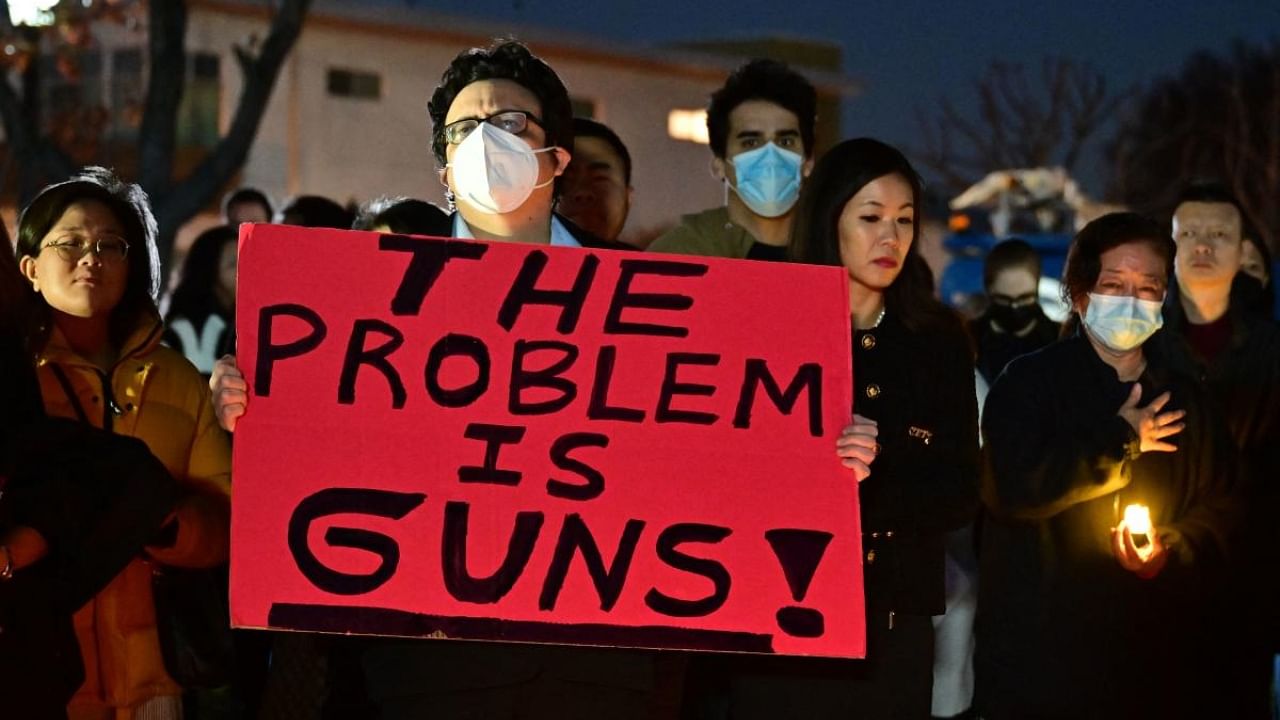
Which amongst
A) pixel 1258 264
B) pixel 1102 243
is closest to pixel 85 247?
pixel 1102 243

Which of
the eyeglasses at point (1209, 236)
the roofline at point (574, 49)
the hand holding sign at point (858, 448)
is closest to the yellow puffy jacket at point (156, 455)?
the hand holding sign at point (858, 448)

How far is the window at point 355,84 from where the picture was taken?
33312mm

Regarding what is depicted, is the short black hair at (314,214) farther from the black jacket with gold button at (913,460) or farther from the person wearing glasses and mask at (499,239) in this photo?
the black jacket with gold button at (913,460)

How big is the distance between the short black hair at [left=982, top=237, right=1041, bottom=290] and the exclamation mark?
486 centimetres

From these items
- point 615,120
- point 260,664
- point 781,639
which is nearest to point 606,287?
point 781,639

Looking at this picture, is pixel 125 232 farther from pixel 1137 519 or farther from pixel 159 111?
pixel 159 111

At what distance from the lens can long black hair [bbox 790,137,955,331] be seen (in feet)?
14.4

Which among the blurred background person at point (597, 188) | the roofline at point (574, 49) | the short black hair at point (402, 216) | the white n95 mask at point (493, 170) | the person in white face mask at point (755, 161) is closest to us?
the white n95 mask at point (493, 170)

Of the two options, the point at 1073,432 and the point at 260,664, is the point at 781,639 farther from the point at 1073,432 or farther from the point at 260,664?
the point at 260,664

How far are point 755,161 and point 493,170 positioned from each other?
6.55ft

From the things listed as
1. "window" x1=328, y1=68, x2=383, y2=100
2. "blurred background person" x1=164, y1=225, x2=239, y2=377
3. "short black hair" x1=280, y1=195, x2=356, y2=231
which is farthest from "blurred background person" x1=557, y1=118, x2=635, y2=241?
"window" x1=328, y1=68, x2=383, y2=100

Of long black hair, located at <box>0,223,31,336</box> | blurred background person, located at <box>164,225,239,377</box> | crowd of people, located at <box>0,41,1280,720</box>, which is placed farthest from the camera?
blurred background person, located at <box>164,225,239,377</box>

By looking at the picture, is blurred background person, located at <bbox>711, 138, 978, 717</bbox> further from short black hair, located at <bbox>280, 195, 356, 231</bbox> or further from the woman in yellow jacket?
short black hair, located at <bbox>280, 195, 356, 231</bbox>

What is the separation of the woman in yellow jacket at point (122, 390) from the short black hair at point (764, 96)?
2252 millimetres
